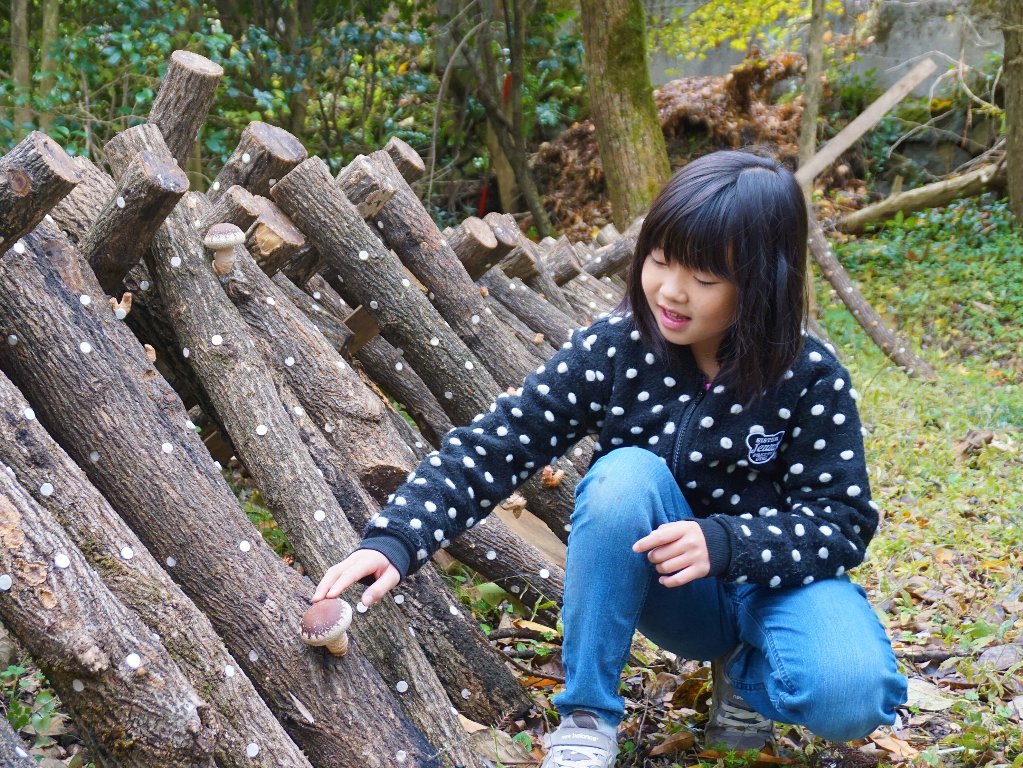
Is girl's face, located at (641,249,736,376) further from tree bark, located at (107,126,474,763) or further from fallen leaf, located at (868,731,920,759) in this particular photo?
fallen leaf, located at (868,731,920,759)

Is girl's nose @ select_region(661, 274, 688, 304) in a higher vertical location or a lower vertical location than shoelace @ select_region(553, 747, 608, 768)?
higher

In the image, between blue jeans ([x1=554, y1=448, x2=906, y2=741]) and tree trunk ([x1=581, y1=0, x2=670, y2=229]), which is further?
tree trunk ([x1=581, y1=0, x2=670, y2=229])

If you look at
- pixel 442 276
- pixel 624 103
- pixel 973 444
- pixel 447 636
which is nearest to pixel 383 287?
pixel 442 276

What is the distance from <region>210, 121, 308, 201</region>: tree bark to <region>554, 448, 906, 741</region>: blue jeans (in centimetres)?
165

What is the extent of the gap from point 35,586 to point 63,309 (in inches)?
29.5

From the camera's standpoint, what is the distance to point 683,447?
6.88ft

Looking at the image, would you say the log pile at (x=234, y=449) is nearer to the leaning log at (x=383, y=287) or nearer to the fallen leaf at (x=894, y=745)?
the leaning log at (x=383, y=287)

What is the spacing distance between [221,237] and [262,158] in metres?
0.72

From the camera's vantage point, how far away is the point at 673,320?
2002 millimetres

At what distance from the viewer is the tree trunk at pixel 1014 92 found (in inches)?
334

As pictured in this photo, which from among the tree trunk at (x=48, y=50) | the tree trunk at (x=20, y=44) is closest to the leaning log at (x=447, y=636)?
the tree trunk at (x=48, y=50)

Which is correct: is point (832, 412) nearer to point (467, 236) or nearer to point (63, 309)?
point (63, 309)

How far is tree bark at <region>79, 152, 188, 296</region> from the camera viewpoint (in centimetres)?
220

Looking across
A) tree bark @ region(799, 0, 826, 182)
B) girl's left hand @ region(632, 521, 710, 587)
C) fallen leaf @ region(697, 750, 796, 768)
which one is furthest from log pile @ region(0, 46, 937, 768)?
tree bark @ region(799, 0, 826, 182)
